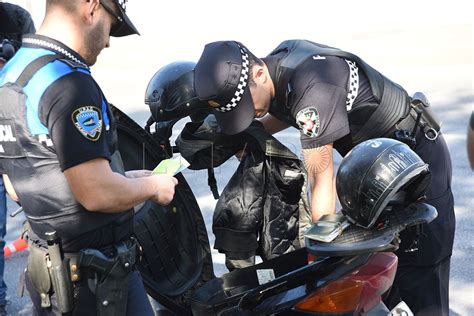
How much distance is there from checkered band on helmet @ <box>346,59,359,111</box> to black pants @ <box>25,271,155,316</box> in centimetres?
109

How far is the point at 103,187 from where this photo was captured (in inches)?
104

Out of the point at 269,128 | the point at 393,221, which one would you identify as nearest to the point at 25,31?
the point at 269,128

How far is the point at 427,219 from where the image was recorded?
2.77 metres

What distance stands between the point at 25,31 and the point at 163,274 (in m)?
2.24

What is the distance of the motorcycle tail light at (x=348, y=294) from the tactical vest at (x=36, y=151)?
2.41ft

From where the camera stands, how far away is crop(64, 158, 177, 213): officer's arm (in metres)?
2.62

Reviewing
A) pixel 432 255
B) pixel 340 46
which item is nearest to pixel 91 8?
pixel 432 255

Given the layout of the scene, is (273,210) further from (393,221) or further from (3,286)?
(3,286)

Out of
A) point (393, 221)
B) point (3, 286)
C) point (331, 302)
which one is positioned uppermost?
point (393, 221)

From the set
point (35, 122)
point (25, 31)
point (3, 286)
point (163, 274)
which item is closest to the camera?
point (35, 122)

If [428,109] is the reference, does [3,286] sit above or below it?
below

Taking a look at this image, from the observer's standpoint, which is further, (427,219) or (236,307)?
(236,307)

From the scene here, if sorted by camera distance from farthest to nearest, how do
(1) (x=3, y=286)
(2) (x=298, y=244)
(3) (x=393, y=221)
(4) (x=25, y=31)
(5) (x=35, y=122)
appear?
1. (4) (x=25, y=31)
2. (1) (x=3, y=286)
3. (2) (x=298, y=244)
4. (3) (x=393, y=221)
5. (5) (x=35, y=122)

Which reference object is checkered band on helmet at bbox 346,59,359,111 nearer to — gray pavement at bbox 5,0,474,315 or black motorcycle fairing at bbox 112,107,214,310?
black motorcycle fairing at bbox 112,107,214,310
